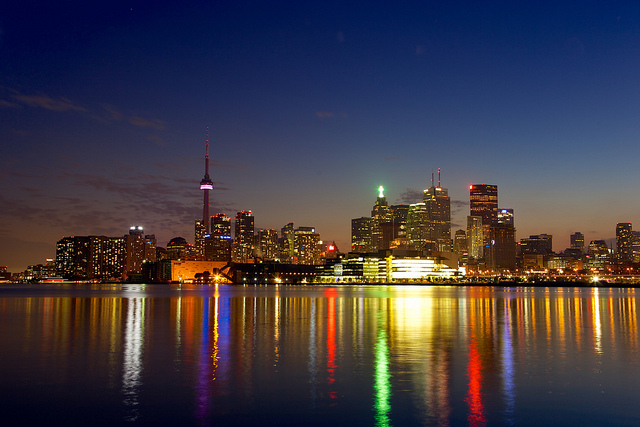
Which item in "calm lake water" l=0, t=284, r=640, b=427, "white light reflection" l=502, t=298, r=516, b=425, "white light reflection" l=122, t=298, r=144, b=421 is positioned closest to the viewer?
"calm lake water" l=0, t=284, r=640, b=427

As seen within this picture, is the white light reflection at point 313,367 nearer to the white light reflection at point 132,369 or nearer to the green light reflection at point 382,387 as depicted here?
the green light reflection at point 382,387

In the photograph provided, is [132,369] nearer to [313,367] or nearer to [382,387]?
[313,367]

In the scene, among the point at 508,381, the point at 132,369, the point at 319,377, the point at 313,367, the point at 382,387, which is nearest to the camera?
the point at 382,387

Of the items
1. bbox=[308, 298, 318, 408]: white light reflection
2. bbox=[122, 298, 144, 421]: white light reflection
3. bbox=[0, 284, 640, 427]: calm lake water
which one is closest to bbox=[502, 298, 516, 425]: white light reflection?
bbox=[0, 284, 640, 427]: calm lake water

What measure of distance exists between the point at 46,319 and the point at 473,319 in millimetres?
38627

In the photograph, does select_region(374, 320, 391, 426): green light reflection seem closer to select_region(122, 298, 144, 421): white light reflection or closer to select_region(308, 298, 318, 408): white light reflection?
select_region(308, 298, 318, 408): white light reflection

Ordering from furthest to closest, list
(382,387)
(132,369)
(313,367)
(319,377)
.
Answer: (313,367) → (132,369) → (319,377) → (382,387)

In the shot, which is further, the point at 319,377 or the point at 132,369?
the point at 132,369

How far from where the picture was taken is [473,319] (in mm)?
52719

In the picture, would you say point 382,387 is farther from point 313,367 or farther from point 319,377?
point 313,367

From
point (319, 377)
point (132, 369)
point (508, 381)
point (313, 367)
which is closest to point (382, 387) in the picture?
point (319, 377)

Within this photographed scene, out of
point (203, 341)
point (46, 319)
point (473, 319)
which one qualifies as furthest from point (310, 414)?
point (46, 319)

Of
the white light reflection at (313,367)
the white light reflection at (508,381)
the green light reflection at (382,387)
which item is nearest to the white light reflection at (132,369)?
the white light reflection at (313,367)

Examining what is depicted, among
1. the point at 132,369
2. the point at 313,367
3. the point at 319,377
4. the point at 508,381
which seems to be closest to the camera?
the point at 508,381
